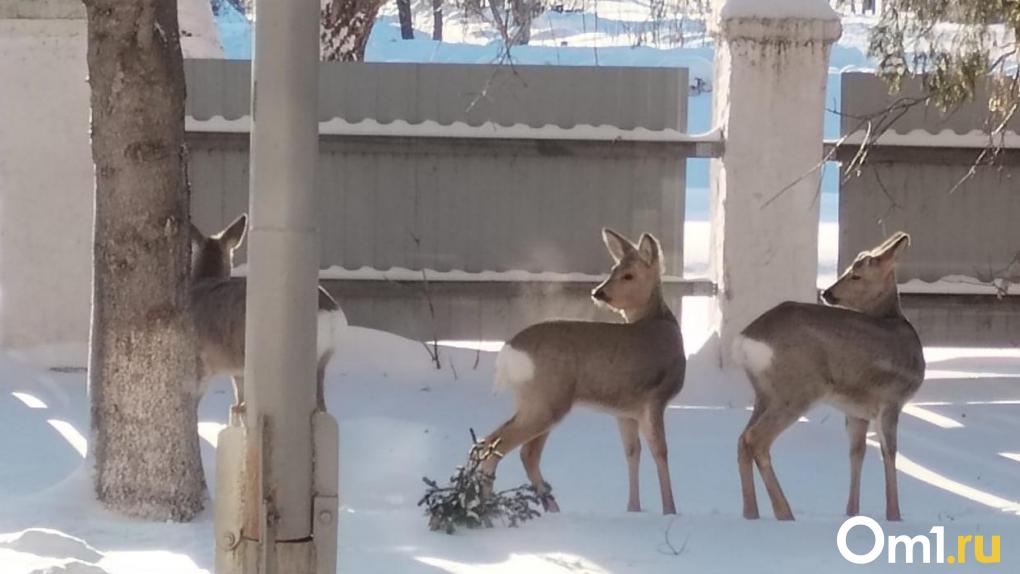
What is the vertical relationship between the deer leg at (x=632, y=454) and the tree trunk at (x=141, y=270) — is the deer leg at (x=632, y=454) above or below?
below

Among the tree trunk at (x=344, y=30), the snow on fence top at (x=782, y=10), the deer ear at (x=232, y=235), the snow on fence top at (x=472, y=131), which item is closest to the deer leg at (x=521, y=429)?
the deer ear at (x=232, y=235)

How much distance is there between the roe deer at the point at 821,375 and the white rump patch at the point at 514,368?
1.07 meters

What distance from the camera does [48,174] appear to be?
12297 millimetres

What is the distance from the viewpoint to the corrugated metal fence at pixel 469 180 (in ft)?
40.1

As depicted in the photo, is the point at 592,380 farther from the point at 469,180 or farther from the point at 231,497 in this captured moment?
the point at 469,180

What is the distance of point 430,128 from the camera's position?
40.0ft

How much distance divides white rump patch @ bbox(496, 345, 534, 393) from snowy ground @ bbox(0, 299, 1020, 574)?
70 centimetres

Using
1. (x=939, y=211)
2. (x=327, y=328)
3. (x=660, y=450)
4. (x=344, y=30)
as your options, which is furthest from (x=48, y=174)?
(x=939, y=211)

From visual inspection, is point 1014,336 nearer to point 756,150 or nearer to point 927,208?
point 927,208

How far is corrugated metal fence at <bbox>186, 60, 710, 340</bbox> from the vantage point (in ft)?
40.1

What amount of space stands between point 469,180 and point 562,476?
3189mm

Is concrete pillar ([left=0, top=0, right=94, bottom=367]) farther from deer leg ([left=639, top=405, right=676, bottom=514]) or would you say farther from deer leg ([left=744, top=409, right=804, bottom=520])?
deer leg ([left=744, top=409, right=804, bottom=520])

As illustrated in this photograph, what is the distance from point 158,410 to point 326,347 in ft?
5.51

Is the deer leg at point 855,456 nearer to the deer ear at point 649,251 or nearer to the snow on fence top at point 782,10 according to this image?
the deer ear at point 649,251
